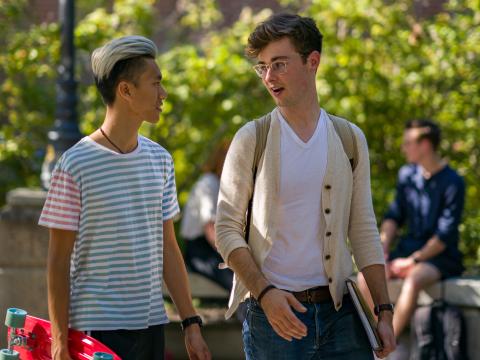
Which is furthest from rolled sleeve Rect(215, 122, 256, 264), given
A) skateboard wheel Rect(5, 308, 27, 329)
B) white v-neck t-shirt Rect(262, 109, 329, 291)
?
skateboard wheel Rect(5, 308, 27, 329)

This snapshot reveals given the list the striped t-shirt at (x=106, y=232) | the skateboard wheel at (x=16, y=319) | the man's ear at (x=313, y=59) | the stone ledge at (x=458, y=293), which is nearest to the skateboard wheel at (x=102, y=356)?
the striped t-shirt at (x=106, y=232)

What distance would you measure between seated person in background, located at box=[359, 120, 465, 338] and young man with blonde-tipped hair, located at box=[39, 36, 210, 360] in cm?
341

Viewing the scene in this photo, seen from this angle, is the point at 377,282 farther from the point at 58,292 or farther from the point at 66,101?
the point at 66,101

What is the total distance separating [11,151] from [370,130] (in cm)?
315

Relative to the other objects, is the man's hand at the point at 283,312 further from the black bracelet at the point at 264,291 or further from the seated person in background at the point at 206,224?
the seated person in background at the point at 206,224

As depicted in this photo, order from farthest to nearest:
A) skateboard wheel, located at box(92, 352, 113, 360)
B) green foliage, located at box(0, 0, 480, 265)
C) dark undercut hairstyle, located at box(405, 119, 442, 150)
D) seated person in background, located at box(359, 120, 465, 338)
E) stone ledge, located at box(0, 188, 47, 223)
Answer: green foliage, located at box(0, 0, 480, 265)
dark undercut hairstyle, located at box(405, 119, 442, 150)
seated person in background, located at box(359, 120, 465, 338)
stone ledge, located at box(0, 188, 47, 223)
skateboard wheel, located at box(92, 352, 113, 360)

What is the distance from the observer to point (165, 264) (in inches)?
165

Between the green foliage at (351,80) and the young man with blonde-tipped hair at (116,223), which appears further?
the green foliage at (351,80)

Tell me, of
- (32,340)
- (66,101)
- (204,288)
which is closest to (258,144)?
(32,340)

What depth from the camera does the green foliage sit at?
921cm

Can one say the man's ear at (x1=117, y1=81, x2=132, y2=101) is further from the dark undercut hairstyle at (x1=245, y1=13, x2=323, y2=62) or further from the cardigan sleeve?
the cardigan sleeve

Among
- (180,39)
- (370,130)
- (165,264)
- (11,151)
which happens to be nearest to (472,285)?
(370,130)

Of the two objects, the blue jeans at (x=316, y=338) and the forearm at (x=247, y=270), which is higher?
the forearm at (x=247, y=270)

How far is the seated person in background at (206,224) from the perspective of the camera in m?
8.01
